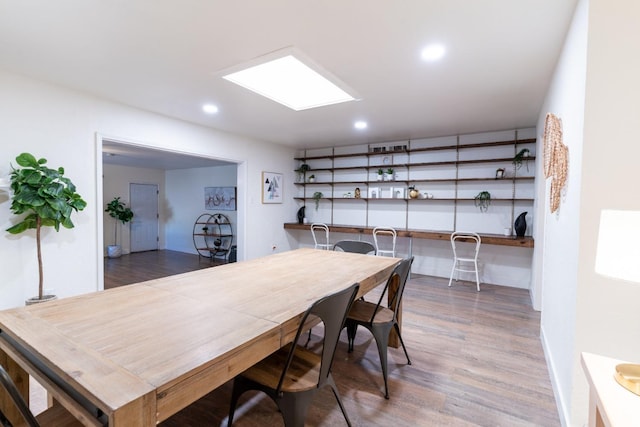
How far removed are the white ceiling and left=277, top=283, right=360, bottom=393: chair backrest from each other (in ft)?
5.39

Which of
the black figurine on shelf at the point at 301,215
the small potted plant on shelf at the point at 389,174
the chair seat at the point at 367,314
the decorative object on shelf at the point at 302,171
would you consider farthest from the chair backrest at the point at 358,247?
the decorative object on shelf at the point at 302,171

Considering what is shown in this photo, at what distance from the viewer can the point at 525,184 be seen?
4.56 m

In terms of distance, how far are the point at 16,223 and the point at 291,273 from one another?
2.72m

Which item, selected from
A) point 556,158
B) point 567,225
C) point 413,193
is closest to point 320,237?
point 413,193

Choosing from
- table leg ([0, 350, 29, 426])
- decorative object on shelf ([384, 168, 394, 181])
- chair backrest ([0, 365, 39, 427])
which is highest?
decorative object on shelf ([384, 168, 394, 181])

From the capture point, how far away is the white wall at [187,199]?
7.59 m

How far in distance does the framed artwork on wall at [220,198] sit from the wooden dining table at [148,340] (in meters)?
5.71

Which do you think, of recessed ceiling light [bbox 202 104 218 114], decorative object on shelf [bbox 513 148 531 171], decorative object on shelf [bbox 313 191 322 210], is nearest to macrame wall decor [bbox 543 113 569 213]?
decorative object on shelf [bbox 513 148 531 171]

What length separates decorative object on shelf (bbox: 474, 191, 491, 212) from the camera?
4785 mm

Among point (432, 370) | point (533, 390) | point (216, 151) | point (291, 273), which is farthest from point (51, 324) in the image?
point (216, 151)

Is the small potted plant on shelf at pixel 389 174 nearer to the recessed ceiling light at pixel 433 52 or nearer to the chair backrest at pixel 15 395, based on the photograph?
the recessed ceiling light at pixel 433 52

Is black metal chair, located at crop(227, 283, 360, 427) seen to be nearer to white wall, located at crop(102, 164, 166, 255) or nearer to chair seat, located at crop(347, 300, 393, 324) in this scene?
chair seat, located at crop(347, 300, 393, 324)

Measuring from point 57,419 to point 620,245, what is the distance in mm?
2023

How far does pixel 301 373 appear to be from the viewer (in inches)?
58.0
